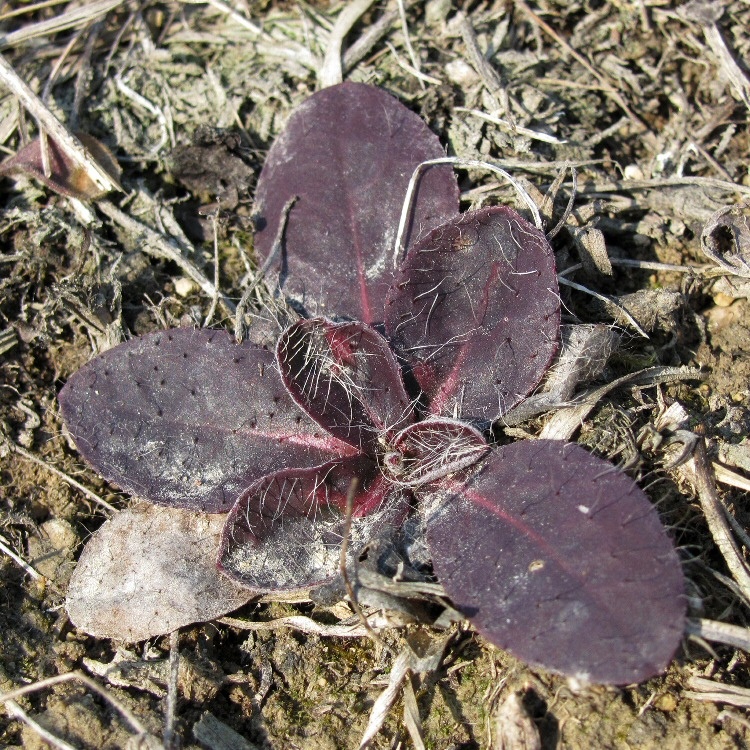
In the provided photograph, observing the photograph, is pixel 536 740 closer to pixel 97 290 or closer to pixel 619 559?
pixel 619 559

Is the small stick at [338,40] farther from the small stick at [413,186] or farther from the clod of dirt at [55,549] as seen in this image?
the clod of dirt at [55,549]

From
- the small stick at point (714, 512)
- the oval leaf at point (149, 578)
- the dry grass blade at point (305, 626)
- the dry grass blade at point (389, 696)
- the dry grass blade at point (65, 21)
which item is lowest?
the small stick at point (714, 512)

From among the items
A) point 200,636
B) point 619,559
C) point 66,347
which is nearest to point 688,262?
point 619,559

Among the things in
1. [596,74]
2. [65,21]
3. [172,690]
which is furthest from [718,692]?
[65,21]

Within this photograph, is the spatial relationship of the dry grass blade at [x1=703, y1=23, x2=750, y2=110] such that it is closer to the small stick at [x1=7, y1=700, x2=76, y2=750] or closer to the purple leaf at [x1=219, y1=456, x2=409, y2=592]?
the purple leaf at [x1=219, y1=456, x2=409, y2=592]

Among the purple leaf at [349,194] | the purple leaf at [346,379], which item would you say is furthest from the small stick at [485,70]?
the purple leaf at [346,379]
